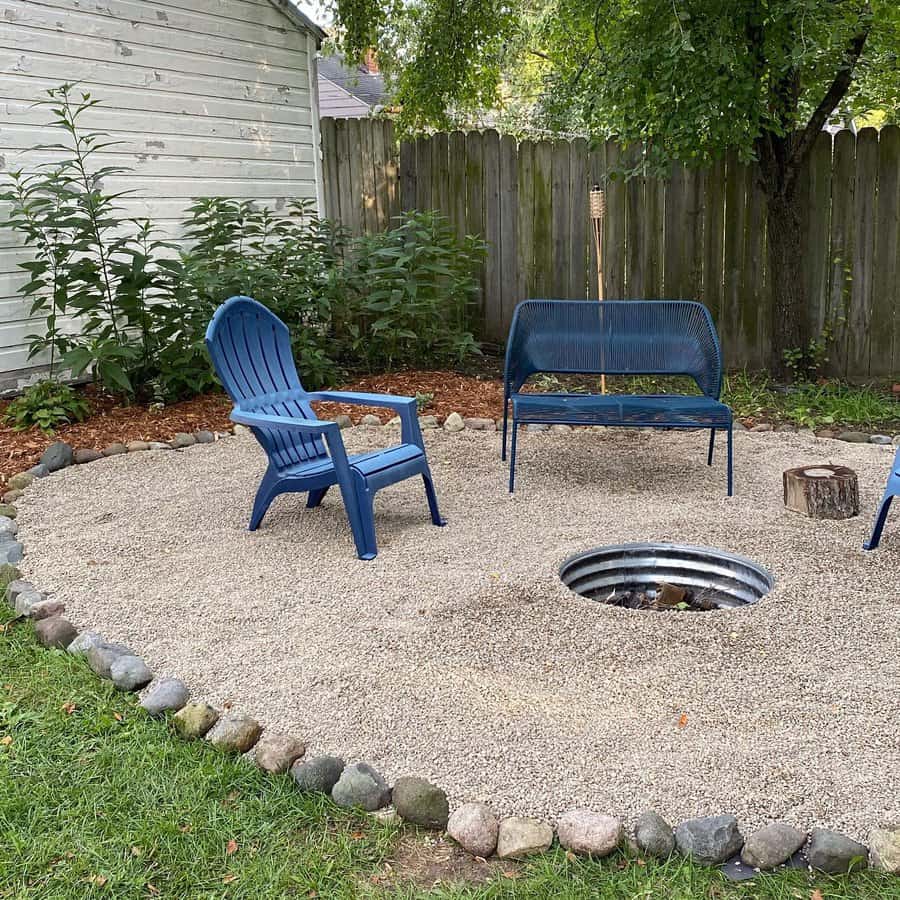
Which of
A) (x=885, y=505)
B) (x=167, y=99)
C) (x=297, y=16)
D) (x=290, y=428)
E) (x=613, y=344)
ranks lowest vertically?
(x=885, y=505)

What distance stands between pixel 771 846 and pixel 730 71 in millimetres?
4645

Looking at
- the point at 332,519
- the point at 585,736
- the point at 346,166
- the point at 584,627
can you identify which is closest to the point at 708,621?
the point at 584,627

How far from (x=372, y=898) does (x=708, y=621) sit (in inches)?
65.0

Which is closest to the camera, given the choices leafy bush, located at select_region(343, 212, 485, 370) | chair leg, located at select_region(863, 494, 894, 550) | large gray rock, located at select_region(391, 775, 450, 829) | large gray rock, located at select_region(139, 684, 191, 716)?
large gray rock, located at select_region(391, 775, 450, 829)

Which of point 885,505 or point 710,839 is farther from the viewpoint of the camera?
point 885,505

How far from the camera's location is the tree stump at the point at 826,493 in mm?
4297

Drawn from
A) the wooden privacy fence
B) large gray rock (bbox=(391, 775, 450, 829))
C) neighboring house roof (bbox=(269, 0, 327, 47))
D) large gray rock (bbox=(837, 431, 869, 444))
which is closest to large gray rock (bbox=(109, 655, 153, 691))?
large gray rock (bbox=(391, 775, 450, 829))

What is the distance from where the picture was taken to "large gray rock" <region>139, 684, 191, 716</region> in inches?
112

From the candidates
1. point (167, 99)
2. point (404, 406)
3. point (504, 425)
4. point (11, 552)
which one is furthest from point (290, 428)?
point (167, 99)

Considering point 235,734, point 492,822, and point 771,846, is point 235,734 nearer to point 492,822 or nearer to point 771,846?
point 492,822

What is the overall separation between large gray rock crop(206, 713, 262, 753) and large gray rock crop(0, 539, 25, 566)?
66.4 inches

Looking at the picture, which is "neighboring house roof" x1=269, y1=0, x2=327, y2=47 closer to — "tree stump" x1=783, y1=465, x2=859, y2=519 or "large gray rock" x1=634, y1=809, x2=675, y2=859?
"tree stump" x1=783, y1=465, x2=859, y2=519

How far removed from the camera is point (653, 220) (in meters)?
7.39

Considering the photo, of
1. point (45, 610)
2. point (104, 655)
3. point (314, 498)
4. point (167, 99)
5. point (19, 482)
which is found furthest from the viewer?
point (167, 99)
